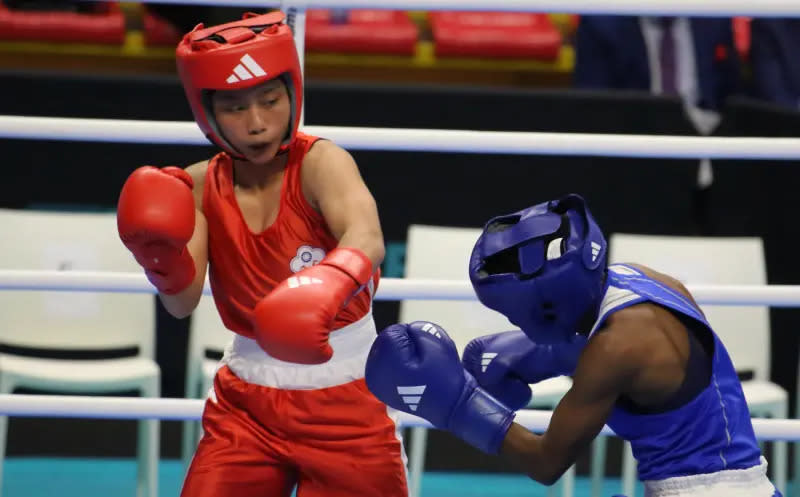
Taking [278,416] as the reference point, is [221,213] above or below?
above

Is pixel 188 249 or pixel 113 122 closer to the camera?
pixel 188 249

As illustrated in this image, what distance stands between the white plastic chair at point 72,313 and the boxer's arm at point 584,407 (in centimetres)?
208

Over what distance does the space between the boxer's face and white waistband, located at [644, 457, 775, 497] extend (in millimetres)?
979

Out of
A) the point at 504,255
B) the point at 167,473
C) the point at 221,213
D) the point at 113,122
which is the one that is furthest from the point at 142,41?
the point at 504,255

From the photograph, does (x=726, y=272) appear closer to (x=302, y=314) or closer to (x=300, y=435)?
(x=300, y=435)

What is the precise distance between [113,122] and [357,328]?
799mm

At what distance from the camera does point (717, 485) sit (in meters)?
2.30

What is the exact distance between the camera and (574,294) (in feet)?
7.36

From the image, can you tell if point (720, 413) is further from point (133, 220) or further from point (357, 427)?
point (133, 220)

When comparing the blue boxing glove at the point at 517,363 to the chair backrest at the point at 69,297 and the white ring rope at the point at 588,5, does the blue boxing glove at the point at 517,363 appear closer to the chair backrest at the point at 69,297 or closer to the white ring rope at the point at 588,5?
the white ring rope at the point at 588,5

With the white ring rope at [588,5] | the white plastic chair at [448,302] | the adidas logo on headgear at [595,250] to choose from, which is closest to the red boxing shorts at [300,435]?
the adidas logo on headgear at [595,250]

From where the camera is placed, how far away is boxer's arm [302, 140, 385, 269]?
2.35 metres

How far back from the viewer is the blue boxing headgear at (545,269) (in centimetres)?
222

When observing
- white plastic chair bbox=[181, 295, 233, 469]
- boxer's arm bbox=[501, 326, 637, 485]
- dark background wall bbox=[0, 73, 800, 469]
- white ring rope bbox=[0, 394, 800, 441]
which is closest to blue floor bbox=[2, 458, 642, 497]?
dark background wall bbox=[0, 73, 800, 469]
